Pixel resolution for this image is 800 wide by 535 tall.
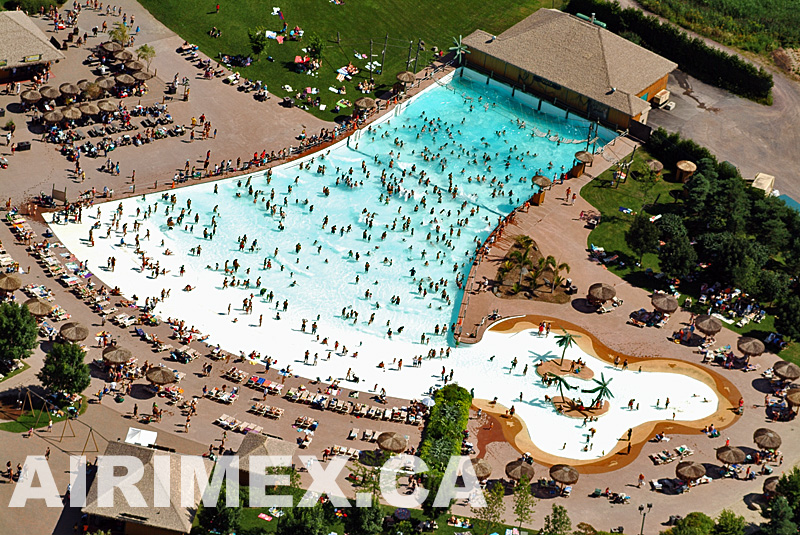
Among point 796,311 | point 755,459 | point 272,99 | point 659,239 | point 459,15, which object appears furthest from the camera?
point 459,15

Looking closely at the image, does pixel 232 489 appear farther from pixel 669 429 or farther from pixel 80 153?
pixel 80 153

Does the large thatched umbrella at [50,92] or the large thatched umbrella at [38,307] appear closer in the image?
the large thatched umbrella at [38,307]

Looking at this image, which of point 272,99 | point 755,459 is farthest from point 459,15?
point 755,459

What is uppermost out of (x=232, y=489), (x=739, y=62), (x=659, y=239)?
(x=739, y=62)

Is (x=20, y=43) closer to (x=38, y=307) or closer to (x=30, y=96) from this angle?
(x=30, y=96)

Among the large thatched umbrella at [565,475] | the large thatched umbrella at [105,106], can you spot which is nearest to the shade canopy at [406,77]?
the large thatched umbrella at [105,106]

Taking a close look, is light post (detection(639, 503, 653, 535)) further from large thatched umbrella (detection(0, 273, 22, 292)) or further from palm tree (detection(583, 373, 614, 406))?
large thatched umbrella (detection(0, 273, 22, 292))

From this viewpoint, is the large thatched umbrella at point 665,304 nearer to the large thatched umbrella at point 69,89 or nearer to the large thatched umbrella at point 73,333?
the large thatched umbrella at point 73,333
